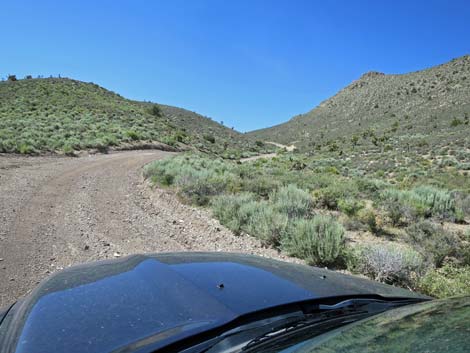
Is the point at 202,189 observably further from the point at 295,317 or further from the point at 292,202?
the point at 295,317

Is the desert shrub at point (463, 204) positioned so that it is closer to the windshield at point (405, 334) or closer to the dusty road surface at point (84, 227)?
the dusty road surface at point (84, 227)

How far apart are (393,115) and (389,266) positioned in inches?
2632

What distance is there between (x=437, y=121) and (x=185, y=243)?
5440cm

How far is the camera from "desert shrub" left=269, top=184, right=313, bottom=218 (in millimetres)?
8664

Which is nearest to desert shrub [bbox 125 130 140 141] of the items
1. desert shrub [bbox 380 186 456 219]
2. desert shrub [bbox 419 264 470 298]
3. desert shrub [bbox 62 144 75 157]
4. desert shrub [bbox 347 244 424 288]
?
desert shrub [bbox 62 144 75 157]

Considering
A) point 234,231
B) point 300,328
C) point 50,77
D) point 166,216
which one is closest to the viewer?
point 300,328

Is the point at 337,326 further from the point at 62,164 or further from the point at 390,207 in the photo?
the point at 62,164

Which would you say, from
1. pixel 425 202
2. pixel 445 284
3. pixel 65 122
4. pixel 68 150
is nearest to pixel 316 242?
pixel 445 284

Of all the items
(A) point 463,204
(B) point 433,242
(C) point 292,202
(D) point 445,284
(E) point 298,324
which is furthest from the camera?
(A) point 463,204

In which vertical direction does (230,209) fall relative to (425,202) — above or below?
below

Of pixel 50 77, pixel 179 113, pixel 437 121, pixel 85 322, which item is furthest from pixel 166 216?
pixel 179 113

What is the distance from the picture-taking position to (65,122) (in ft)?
104

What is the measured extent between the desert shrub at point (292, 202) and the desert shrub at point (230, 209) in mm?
802

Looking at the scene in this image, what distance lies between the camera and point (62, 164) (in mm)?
16594
